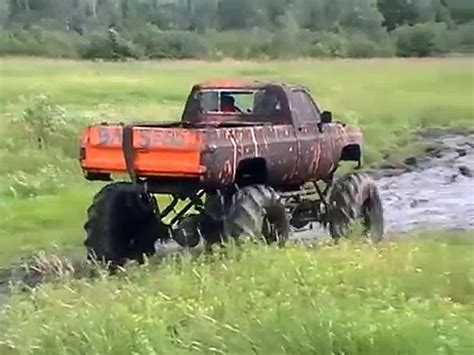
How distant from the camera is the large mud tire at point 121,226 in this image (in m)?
13.7

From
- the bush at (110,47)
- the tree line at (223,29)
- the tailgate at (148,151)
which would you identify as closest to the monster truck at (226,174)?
the tailgate at (148,151)

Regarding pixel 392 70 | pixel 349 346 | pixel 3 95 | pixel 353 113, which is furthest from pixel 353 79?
pixel 349 346

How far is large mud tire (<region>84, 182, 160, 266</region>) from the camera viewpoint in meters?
13.7

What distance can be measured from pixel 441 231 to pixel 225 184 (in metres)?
3.95

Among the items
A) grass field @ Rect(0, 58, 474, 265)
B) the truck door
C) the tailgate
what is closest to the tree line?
grass field @ Rect(0, 58, 474, 265)

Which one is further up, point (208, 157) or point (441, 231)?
point (208, 157)

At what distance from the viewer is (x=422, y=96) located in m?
40.1

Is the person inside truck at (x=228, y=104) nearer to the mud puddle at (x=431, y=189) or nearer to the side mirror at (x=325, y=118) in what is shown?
the side mirror at (x=325, y=118)

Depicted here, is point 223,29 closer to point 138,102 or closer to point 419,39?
point 419,39

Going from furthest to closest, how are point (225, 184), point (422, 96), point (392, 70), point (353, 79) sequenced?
point (392, 70) < point (353, 79) < point (422, 96) < point (225, 184)

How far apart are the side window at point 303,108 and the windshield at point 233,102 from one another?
24 cm

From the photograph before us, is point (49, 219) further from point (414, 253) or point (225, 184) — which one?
point (414, 253)

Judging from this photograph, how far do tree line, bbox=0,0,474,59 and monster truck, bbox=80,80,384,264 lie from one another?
2997cm

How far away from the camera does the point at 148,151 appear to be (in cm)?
1294
